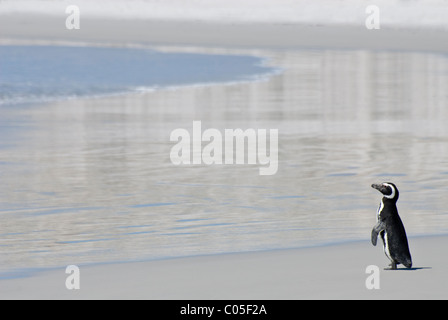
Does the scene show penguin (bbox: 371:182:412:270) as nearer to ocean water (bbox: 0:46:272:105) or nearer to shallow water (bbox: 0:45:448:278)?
shallow water (bbox: 0:45:448:278)

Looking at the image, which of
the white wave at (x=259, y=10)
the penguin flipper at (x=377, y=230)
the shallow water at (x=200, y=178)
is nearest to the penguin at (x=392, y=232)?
the penguin flipper at (x=377, y=230)

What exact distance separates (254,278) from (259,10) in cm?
7902

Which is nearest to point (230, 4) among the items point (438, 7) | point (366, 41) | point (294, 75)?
point (438, 7)

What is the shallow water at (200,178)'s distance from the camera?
654 centimetres

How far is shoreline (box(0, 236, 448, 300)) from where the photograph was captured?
5.08m

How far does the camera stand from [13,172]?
29.9 ft

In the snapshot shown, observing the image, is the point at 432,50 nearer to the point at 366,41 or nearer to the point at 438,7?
the point at 366,41

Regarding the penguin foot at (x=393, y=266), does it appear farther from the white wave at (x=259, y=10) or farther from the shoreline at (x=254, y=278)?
the white wave at (x=259, y=10)

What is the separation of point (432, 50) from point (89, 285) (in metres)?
28.9

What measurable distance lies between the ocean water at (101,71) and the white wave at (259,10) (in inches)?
1478

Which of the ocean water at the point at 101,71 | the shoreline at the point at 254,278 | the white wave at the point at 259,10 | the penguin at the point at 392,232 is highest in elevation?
the white wave at the point at 259,10

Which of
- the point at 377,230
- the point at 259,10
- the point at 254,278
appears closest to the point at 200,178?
the point at 377,230

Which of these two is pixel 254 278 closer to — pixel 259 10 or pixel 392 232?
pixel 392 232

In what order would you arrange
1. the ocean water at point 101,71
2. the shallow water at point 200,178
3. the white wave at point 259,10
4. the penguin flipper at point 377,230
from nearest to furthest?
the penguin flipper at point 377,230 < the shallow water at point 200,178 < the ocean water at point 101,71 < the white wave at point 259,10
